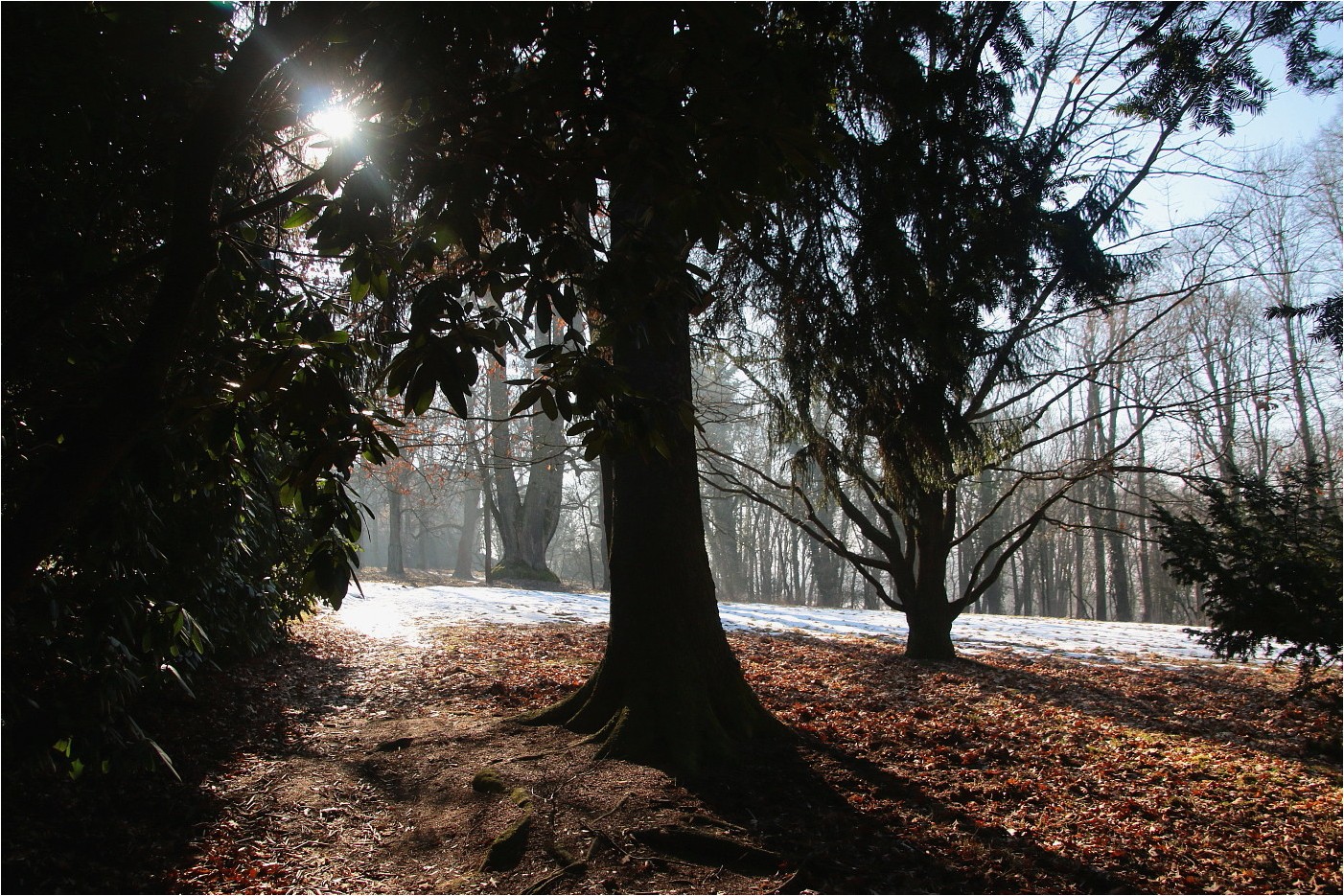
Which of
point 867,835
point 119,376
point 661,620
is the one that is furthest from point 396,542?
point 119,376

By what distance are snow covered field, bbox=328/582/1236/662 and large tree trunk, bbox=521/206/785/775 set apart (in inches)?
177

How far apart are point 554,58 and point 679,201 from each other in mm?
593

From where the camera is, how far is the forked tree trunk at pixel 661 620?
14.4 ft

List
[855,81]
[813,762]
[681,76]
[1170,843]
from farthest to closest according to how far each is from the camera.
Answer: [855,81] → [813,762] → [1170,843] → [681,76]

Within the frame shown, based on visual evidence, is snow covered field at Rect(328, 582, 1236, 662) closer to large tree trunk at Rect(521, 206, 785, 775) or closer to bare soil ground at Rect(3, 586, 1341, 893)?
bare soil ground at Rect(3, 586, 1341, 893)

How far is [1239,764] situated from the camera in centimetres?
432

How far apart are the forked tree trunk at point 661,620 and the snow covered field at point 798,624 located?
449 cm

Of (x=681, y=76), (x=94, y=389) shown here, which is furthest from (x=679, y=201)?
(x=94, y=389)

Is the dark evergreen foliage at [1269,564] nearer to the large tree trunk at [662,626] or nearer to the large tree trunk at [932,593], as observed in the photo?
the large tree trunk at [932,593]

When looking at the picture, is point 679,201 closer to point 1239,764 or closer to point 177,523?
point 177,523

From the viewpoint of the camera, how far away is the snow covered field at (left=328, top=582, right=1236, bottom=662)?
29.0 ft

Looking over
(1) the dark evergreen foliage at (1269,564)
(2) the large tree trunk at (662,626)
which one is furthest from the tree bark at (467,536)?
(1) the dark evergreen foliage at (1269,564)

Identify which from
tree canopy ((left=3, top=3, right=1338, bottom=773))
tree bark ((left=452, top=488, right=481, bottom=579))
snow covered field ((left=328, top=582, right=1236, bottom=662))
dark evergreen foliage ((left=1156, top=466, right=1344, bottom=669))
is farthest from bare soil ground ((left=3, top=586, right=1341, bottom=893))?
tree bark ((left=452, top=488, right=481, bottom=579))

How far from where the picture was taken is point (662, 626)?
15.0 ft
